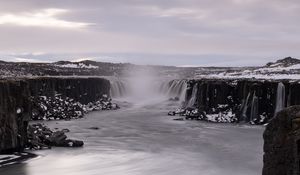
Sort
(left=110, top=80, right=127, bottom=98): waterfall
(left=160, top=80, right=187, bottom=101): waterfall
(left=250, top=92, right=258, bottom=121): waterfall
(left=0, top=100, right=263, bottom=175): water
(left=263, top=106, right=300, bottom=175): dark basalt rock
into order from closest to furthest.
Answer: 1. (left=263, top=106, right=300, bottom=175): dark basalt rock
2. (left=0, top=100, right=263, bottom=175): water
3. (left=250, top=92, right=258, bottom=121): waterfall
4. (left=160, top=80, right=187, bottom=101): waterfall
5. (left=110, top=80, right=127, bottom=98): waterfall

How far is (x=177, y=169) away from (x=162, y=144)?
29.2 feet

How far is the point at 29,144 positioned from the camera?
3198cm

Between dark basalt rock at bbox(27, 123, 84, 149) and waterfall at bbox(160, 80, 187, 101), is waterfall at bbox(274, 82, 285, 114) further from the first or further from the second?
waterfall at bbox(160, 80, 187, 101)

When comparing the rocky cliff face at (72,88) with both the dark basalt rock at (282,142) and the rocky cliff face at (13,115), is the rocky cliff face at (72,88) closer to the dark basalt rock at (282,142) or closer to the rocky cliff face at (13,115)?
the rocky cliff face at (13,115)

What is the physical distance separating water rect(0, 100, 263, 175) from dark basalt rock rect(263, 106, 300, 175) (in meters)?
13.2

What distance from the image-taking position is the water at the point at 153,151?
85.0ft

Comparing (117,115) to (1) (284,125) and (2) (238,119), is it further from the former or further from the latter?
(1) (284,125)

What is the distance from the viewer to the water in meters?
25.9

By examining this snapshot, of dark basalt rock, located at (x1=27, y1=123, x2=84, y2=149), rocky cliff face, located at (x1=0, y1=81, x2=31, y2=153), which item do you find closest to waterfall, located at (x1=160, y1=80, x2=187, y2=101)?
dark basalt rock, located at (x1=27, y1=123, x2=84, y2=149)

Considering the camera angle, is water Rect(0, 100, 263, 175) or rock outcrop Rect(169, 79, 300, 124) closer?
water Rect(0, 100, 263, 175)

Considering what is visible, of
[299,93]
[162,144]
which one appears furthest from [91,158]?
[299,93]

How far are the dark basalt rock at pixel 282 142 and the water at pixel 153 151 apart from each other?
1317 centimetres

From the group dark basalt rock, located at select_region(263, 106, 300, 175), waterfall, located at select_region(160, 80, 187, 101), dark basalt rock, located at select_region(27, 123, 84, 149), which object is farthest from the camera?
waterfall, located at select_region(160, 80, 187, 101)

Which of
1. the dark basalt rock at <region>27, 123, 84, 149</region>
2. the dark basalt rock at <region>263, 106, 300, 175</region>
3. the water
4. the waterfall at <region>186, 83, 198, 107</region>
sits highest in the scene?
the dark basalt rock at <region>263, 106, 300, 175</region>
